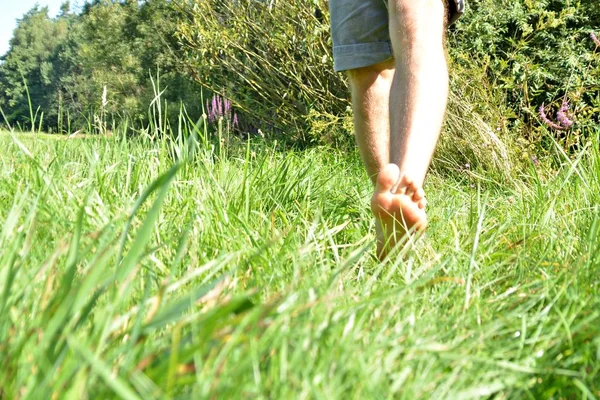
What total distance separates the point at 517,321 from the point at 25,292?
63 centimetres

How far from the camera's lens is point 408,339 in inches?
31.0

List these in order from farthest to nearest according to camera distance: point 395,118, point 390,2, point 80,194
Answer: point 390,2 < point 395,118 < point 80,194

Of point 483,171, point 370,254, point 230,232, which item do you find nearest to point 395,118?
point 370,254

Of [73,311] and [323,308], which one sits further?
[323,308]

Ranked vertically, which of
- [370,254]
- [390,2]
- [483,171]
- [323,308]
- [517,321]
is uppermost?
[390,2]

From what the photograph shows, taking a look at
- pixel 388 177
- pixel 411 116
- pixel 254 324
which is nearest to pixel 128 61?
pixel 411 116

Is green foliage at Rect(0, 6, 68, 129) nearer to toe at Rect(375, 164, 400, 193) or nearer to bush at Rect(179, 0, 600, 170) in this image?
bush at Rect(179, 0, 600, 170)

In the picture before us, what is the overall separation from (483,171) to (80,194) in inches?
92.2

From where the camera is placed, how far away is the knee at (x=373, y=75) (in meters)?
2.09

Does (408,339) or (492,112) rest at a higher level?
(408,339)

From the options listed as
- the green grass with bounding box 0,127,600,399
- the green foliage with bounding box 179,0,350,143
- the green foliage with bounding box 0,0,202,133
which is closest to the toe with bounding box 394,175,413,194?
the green grass with bounding box 0,127,600,399

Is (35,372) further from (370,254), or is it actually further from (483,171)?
(483,171)

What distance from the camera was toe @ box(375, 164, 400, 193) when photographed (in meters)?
1.37

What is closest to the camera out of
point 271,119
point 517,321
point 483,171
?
point 517,321
